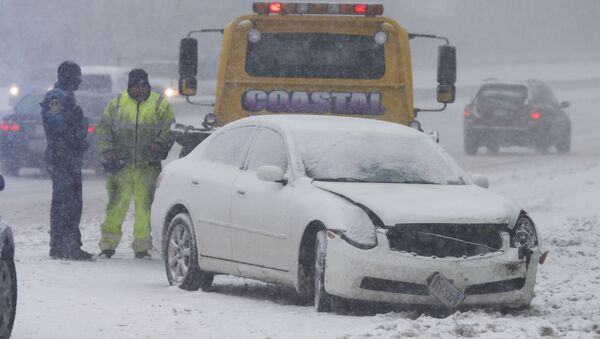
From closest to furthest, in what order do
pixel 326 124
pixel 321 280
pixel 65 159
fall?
pixel 321 280, pixel 326 124, pixel 65 159

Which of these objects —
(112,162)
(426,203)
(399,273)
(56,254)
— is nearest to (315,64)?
(112,162)

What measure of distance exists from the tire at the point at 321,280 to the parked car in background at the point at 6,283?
7.02ft

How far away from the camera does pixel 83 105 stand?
22781 millimetres

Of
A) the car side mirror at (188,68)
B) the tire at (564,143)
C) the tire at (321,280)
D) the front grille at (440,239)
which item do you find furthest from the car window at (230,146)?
the tire at (564,143)

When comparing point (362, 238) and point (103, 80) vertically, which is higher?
point (362, 238)

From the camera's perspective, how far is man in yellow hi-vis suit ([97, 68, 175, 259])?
41.0 feet

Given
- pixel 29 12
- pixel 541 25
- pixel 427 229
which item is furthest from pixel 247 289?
pixel 541 25

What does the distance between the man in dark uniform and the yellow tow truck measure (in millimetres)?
1211

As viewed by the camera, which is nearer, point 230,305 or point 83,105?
point 230,305

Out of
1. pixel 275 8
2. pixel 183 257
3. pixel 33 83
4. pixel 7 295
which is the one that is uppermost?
pixel 275 8

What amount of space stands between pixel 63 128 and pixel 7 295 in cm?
553

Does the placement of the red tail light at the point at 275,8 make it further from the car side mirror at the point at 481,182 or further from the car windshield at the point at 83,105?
the car windshield at the point at 83,105

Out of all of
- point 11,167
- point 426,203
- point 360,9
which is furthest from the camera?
point 11,167

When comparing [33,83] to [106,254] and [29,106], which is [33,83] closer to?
[29,106]
